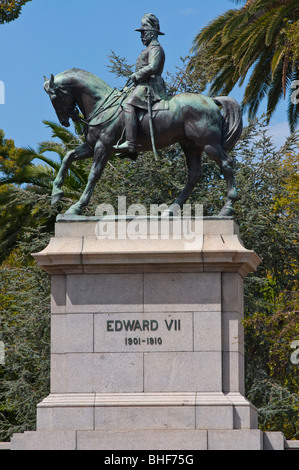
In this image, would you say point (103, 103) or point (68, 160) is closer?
point (103, 103)

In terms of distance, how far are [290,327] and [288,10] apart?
46.5ft

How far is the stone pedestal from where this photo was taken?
16625 millimetres

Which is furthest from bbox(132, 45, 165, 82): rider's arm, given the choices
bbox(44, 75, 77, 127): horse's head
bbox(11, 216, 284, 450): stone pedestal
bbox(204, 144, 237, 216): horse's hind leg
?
bbox(11, 216, 284, 450): stone pedestal

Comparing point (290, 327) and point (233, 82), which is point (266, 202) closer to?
point (233, 82)

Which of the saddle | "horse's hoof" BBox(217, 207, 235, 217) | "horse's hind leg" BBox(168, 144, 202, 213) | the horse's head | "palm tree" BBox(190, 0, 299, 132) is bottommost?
"horse's hoof" BBox(217, 207, 235, 217)

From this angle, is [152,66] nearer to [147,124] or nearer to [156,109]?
[156,109]

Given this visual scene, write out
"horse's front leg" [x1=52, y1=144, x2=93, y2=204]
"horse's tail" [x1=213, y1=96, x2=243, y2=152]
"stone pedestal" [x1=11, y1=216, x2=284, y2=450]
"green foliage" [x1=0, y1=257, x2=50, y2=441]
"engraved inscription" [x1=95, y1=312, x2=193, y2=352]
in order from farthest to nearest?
"green foliage" [x1=0, y1=257, x2=50, y2=441]
"horse's front leg" [x1=52, y1=144, x2=93, y2=204]
"horse's tail" [x1=213, y1=96, x2=243, y2=152]
"engraved inscription" [x1=95, y1=312, x2=193, y2=352]
"stone pedestal" [x1=11, y1=216, x2=284, y2=450]

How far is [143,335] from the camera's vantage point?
675 inches

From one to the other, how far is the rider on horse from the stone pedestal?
157 cm

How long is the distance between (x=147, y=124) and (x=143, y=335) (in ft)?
12.0

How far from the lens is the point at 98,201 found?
31.3m

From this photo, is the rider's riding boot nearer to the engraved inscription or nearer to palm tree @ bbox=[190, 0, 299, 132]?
the engraved inscription

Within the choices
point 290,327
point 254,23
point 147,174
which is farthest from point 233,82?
point 290,327

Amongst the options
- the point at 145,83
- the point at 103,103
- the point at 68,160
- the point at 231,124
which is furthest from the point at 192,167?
the point at 68,160
